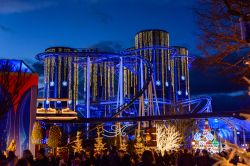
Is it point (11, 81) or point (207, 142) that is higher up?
point (11, 81)

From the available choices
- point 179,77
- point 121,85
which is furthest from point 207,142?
point 179,77

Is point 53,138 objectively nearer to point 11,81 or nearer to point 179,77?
point 11,81

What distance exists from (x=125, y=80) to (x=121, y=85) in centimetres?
2730

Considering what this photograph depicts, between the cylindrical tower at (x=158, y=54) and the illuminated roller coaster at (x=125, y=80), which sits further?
the cylindrical tower at (x=158, y=54)

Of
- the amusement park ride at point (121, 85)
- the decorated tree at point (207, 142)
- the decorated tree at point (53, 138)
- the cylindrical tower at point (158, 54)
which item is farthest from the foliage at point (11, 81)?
the cylindrical tower at point (158, 54)

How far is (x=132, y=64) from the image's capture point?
48.8 metres

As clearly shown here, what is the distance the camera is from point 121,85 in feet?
147

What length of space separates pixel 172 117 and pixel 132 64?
20.3 m

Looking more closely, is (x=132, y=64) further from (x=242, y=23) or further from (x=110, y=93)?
(x=242, y=23)

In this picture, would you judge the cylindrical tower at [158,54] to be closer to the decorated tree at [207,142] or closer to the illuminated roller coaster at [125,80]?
the illuminated roller coaster at [125,80]

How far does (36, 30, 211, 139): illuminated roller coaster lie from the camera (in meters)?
47.9

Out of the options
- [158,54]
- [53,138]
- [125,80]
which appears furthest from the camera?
[158,54]

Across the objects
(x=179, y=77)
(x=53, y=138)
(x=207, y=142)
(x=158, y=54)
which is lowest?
(x=207, y=142)

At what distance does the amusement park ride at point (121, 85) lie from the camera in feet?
132
